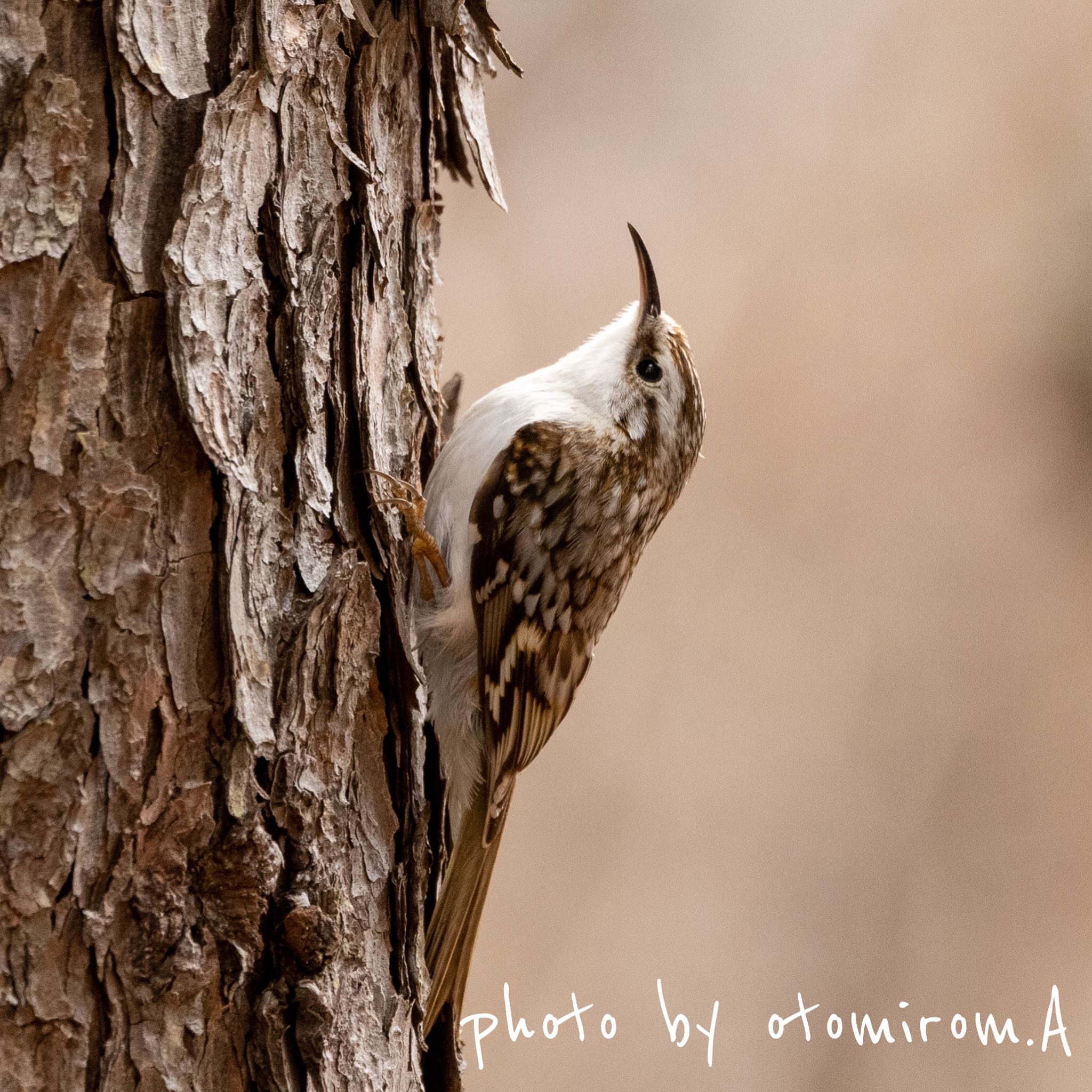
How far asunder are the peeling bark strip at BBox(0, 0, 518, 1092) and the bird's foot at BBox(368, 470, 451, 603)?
0.30 ft

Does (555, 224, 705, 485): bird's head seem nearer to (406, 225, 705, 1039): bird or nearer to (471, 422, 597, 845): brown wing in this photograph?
(406, 225, 705, 1039): bird

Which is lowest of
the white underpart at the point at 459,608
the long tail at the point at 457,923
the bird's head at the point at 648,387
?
the long tail at the point at 457,923

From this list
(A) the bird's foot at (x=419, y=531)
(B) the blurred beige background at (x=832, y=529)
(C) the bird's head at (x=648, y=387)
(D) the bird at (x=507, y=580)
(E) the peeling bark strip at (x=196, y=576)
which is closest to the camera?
(E) the peeling bark strip at (x=196, y=576)

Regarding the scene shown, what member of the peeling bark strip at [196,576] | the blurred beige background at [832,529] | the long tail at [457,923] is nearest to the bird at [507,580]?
the long tail at [457,923]

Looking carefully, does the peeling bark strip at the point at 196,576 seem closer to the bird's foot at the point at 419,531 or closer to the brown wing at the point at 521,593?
the bird's foot at the point at 419,531

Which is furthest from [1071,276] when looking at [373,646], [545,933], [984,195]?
[373,646]

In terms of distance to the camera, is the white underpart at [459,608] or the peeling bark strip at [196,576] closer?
the peeling bark strip at [196,576]

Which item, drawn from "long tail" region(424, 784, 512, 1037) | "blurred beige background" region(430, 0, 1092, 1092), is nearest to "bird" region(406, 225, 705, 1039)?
"long tail" region(424, 784, 512, 1037)

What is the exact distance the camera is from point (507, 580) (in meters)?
1.79

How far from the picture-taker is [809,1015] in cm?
314

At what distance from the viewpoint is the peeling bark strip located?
1.06 m

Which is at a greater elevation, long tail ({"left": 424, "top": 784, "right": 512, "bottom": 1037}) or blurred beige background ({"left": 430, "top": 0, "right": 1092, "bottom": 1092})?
blurred beige background ({"left": 430, "top": 0, "right": 1092, "bottom": 1092})

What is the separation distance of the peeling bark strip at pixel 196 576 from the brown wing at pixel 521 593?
31 centimetres

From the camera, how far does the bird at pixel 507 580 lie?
5.53 ft
